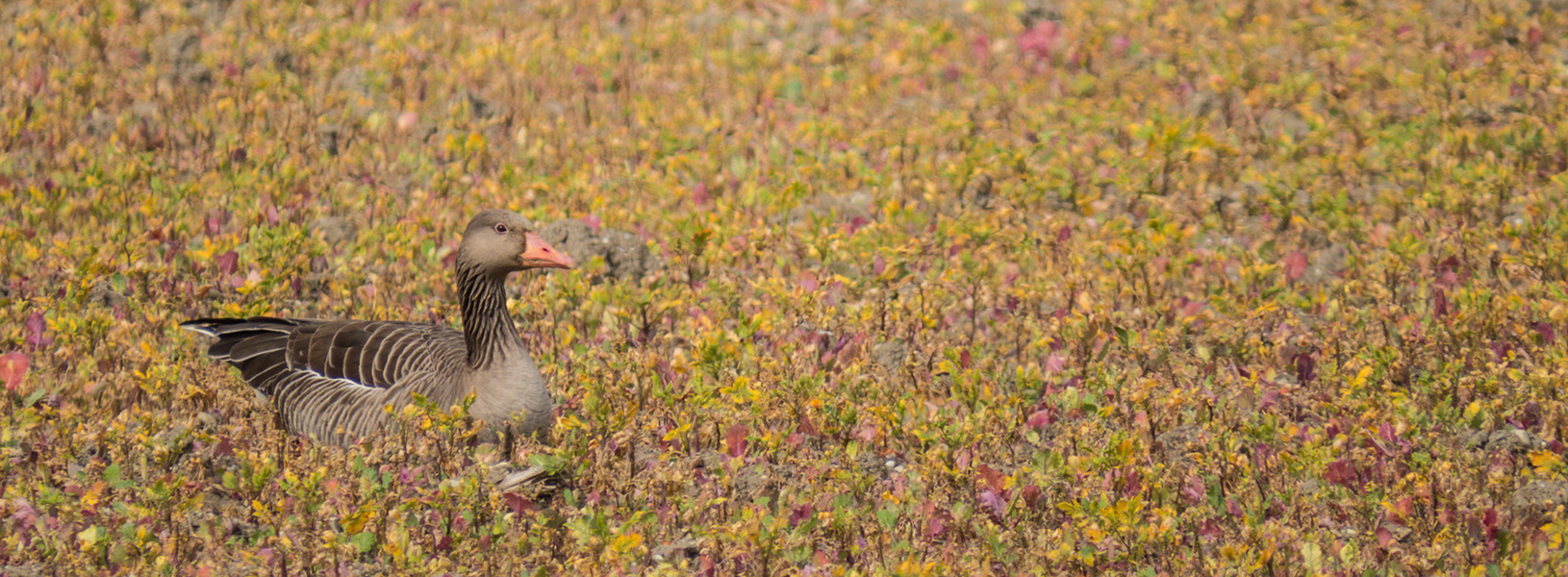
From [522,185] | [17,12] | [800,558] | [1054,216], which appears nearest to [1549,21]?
[1054,216]

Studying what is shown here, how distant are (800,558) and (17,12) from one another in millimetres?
10682

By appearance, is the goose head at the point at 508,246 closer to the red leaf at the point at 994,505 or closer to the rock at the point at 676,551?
the rock at the point at 676,551

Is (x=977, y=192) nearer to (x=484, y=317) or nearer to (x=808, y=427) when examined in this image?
(x=808, y=427)

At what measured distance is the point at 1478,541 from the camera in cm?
567

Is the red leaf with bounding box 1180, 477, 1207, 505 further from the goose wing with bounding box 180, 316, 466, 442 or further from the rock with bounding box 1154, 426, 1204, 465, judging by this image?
the goose wing with bounding box 180, 316, 466, 442

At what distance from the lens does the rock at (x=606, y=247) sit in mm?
8461

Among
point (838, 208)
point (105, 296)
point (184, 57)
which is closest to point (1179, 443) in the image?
point (838, 208)

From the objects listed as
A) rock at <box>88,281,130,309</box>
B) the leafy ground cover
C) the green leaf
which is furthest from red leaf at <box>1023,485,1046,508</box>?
rock at <box>88,281,130,309</box>

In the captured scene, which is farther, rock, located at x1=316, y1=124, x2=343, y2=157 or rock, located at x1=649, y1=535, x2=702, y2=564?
rock, located at x1=316, y1=124, x2=343, y2=157

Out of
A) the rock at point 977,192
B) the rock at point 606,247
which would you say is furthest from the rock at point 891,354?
the rock at point 977,192

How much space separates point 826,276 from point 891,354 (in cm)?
105

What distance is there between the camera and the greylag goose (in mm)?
6289

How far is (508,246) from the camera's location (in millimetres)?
6426

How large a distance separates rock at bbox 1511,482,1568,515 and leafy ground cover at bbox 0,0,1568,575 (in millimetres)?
23
